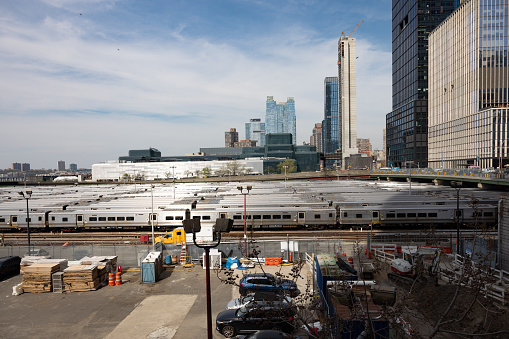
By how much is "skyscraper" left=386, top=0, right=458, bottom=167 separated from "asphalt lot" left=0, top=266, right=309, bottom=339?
13538 centimetres

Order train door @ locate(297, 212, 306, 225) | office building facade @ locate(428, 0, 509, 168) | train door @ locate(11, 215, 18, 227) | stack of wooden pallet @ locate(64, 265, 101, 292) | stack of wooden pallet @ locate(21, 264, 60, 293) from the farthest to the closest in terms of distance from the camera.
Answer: office building facade @ locate(428, 0, 509, 168) → train door @ locate(11, 215, 18, 227) → train door @ locate(297, 212, 306, 225) → stack of wooden pallet @ locate(64, 265, 101, 292) → stack of wooden pallet @ locate(21, 264, 60, 293)

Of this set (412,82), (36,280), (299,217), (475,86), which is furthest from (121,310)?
(412,82)

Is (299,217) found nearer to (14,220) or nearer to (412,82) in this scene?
(14,220)

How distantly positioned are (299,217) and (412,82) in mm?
142832

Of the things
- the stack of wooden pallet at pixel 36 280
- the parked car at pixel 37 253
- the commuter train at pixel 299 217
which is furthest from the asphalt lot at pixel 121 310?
the commuter train at pixel 299 217

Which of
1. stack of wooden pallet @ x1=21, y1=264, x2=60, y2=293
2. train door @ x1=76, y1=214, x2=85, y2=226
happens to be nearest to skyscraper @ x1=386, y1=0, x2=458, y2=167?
train door @ x1=76, y1=214, x2=85, y2=226

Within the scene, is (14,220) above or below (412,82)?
below

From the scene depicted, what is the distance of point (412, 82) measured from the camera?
150250 mm

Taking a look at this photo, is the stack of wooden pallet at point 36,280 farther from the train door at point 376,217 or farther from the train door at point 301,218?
the train door at point 376,217

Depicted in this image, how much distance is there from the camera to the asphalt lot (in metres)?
15.3

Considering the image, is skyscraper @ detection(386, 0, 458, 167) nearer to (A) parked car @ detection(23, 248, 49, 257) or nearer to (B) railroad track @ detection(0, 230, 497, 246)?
(B) railroad track @ detection(0, 230, 497, 246)

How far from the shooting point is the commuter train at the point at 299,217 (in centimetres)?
3688

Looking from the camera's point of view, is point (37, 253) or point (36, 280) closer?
point (36, 280)

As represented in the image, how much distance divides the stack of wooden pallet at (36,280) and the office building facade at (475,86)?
10459 cm
